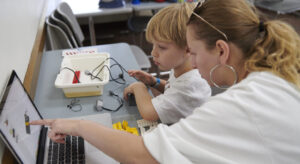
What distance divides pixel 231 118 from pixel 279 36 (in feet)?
1.05

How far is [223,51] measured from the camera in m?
0.78

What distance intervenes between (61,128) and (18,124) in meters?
0.14

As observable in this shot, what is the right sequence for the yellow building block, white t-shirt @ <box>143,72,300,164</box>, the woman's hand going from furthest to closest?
1. the yellow building block
2. the woman's hand
3. white t-shirt @ <box>143,72,300,164</box>

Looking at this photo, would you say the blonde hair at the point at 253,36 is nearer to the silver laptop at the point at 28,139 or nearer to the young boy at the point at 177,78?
the young boy at the point at 177,78

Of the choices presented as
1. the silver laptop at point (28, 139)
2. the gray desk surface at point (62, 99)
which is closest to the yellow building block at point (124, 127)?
the gray desk surface at point (62, 99)

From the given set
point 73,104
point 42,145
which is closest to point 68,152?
point 42,145

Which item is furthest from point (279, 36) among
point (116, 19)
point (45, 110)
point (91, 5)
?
point (116, 19)

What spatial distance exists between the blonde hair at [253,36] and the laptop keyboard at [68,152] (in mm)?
625

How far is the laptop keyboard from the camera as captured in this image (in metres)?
0.90

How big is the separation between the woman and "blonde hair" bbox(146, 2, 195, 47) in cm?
22

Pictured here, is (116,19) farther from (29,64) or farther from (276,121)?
(276,121)

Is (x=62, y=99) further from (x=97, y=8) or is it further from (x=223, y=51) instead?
(x=97, y=8)

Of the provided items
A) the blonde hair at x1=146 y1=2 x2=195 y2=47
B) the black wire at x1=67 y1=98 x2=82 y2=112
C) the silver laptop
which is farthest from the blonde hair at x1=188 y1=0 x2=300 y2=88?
the black wire at x1=67 y1=98 x2=82 y2=112

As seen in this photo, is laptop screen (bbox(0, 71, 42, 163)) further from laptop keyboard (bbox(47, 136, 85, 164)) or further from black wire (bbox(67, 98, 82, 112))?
black wire (bbox(67, 98, 82, 112))
